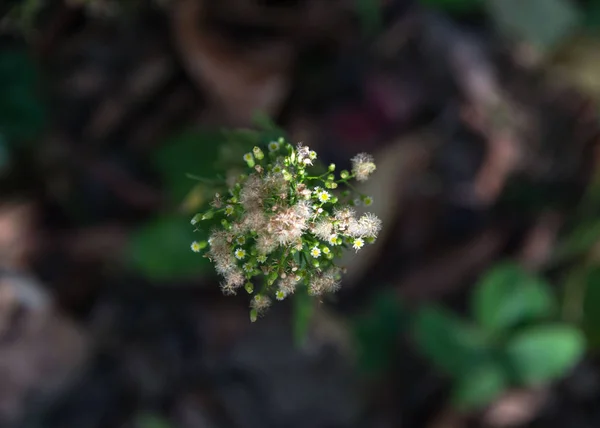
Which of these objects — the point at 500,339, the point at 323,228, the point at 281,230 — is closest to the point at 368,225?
the point at 323,228

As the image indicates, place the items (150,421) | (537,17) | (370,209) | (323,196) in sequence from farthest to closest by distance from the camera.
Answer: (537,17), (150,421), (370,209), (323,196)

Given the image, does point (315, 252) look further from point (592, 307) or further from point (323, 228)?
point (592, 307)

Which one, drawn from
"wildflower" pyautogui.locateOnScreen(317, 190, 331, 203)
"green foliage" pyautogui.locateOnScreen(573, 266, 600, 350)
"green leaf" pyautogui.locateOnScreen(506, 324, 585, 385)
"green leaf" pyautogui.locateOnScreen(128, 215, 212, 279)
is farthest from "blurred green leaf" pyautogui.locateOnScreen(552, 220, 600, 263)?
"wildflower" pyautogui.locateOnScreen(317, 190, 331, 203)

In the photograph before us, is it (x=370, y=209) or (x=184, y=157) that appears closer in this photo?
(x=184, y=157)

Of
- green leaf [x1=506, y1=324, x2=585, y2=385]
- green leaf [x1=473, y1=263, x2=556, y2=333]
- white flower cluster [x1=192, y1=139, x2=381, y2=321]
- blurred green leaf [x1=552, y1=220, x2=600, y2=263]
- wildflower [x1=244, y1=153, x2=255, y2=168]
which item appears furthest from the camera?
blurred green leaf [x1=552, y1=220, x2=600, y2=263]

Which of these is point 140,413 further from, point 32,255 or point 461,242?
point 461,242

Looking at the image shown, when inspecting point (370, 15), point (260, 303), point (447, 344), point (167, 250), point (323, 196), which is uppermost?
point (370, 15)

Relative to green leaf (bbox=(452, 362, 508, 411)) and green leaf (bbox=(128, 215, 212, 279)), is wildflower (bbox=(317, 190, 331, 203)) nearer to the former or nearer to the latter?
green leaf (bbox=(128, 215, 212, 279))
